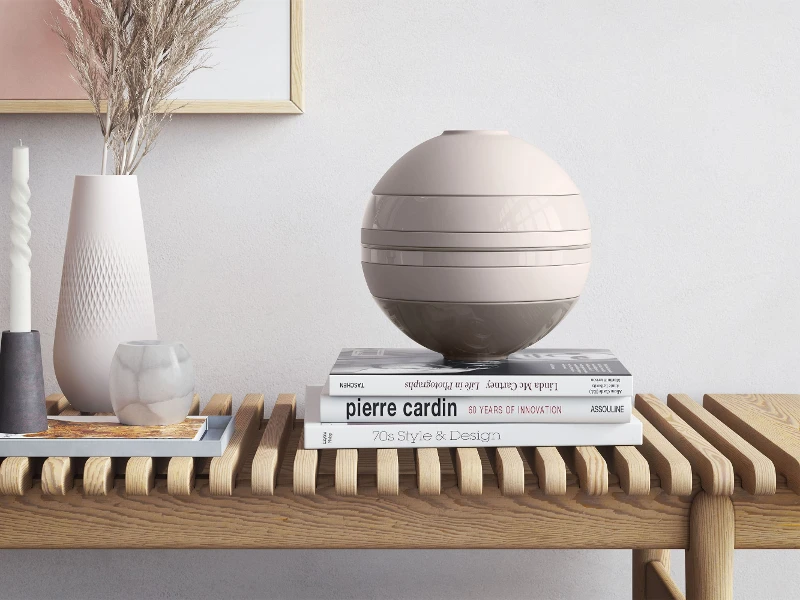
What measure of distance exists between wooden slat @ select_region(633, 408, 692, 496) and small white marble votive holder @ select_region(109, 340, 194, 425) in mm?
527

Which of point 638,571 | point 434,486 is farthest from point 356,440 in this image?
point 638,571

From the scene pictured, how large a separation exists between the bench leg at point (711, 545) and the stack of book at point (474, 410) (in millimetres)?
97


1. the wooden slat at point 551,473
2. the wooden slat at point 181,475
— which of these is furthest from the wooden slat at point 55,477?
the wooden slat at point 551,473

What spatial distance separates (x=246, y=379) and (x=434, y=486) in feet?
1.90

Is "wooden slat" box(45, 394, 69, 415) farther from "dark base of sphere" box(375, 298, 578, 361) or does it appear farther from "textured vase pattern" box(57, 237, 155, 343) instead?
"dark base of sphere" box(375, 298, 578, 361)

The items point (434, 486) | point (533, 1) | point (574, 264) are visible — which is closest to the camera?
point (434, 486)

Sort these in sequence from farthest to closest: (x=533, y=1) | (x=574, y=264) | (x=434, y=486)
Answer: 1. (x=533, y=1)
2. (x=574, y=264)
3. (x=434, y=486)

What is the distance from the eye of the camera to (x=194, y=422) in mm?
1006

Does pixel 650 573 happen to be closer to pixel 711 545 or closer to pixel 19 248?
pixel 711 545

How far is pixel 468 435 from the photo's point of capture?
94 centimetres

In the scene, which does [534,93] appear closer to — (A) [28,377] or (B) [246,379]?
(B) [246,379]

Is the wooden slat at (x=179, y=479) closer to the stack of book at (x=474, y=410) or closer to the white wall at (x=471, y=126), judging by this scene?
the stack of book at (x=474, y=410)

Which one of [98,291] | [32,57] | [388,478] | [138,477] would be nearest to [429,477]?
[388,478]

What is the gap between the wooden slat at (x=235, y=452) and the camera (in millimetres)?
881
